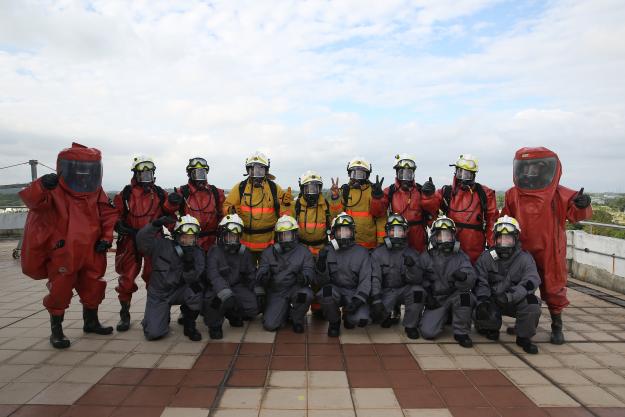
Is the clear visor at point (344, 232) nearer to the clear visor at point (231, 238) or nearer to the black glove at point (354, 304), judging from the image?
the black glove at point (354, 304)

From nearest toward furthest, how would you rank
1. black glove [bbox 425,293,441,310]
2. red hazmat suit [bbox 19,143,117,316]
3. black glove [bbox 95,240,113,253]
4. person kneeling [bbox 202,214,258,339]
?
red hazmat suit [bbox 19,143,117,316] < black glove [bbox 95,240,113,253] < person kneeling [bbox 202,214,258,339] < black glove [bbox 425,293,441,310]

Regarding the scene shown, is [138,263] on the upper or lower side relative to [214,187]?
lower

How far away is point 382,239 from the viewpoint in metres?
6.07

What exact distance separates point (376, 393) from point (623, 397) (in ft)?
6.89

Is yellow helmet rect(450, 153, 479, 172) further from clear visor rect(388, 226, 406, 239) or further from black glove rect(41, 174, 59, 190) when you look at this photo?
black glove rect(41, 174, 59, 190)

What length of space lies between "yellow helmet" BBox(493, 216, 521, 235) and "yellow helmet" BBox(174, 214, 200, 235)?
12.0ft

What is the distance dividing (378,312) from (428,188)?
168cm

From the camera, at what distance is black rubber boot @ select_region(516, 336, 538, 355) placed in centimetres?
473

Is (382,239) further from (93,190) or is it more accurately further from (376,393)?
(93,190)

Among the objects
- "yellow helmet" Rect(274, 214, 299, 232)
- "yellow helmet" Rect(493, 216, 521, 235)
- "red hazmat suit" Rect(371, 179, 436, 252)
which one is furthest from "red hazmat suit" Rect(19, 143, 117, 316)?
"yellow helmet" Rect(493, 216, 521, 235)


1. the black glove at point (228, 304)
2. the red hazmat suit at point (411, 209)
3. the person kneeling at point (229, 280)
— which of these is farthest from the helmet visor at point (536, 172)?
the black glove at point (228, 304)

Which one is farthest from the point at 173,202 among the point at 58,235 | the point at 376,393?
the point at 376,393

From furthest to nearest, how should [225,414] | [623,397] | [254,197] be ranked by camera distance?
[254,197] < [623,397] < [225,414]

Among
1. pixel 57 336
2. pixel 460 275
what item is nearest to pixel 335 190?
pixel 460 275
